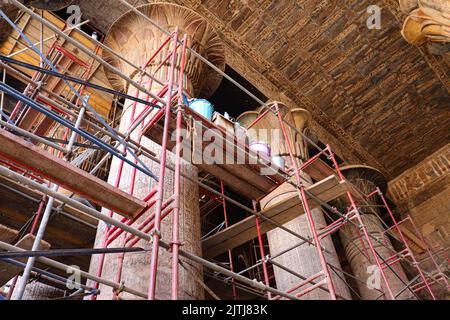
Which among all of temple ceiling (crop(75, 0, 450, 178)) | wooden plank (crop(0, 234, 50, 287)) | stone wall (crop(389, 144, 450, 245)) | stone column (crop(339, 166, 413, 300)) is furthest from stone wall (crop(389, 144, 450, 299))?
wooden plank (crop(0, 234, 50, 287))

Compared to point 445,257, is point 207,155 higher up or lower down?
lower down

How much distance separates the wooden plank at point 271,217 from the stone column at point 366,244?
2.50 m

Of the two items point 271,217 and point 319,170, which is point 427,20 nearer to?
point 319,170

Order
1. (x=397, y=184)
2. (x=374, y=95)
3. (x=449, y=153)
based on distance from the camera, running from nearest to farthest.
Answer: (x=374, y=95) < (x=449, y=153) < (x=397, y=184)

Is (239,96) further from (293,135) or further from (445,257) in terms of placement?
(445,257)

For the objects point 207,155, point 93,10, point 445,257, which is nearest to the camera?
point 207,155

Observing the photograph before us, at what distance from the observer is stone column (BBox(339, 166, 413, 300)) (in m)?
8.35

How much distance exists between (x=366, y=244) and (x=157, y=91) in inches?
260

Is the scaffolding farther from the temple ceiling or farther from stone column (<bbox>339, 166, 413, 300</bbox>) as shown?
the temple ceiling

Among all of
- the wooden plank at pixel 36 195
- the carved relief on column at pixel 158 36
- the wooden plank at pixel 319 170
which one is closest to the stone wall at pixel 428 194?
the wooden plank at pixel 319 170

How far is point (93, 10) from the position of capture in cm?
952

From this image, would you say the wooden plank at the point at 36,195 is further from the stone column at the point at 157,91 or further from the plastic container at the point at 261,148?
the plastic container at the point at 261,148
